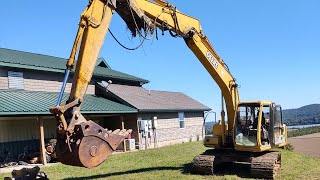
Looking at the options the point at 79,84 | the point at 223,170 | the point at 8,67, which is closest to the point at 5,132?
the point at 8,67

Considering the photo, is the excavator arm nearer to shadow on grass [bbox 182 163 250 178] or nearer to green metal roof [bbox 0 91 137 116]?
shadow on grass [bbox 182 163 250 178]

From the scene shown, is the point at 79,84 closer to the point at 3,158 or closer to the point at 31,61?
the point at 3,158

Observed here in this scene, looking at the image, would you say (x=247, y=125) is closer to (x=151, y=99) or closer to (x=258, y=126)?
(x=258, y=126)

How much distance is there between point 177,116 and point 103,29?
23050 mm

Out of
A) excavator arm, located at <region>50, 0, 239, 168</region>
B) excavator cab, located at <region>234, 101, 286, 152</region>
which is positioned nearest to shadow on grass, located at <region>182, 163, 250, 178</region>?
excavator cab, located at <region>234, 101, 286, 152</region>

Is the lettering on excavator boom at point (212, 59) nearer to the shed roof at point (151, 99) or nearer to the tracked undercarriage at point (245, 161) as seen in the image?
the tracked undercarriage at point (245, 161)

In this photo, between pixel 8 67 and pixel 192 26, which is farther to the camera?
pixel 8 67

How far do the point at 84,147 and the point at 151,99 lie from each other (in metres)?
22.7

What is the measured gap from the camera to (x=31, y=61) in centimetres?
2269

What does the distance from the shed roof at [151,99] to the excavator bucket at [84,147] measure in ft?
58.2

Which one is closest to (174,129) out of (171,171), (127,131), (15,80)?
(15,80)

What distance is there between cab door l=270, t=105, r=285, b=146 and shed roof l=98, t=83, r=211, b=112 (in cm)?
1284

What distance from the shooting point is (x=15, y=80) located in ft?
68.3

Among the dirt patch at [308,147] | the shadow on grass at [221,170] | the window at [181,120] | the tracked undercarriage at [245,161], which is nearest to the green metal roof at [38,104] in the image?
the shadow on grass at [221,170]
